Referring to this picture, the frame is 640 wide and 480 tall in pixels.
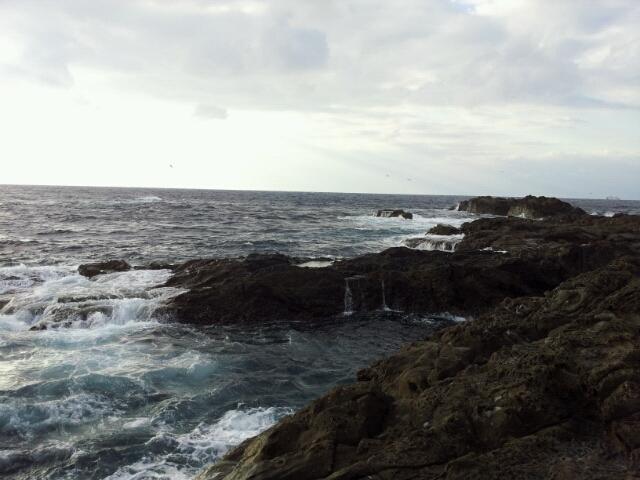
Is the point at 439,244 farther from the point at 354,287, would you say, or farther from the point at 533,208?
the point at 533,208

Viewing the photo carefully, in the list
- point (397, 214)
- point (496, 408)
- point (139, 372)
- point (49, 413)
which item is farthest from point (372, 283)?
point (397, 214)

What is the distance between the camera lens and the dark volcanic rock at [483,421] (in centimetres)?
A: 504

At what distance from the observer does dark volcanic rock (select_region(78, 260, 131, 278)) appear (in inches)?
857

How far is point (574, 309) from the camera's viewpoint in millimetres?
9242

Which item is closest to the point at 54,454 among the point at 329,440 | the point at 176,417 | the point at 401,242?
the point at 176,417

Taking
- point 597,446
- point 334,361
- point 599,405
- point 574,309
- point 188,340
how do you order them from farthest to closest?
point 188,340 < point 334,361 < point 574,309 < point 599,405 < point 597,446

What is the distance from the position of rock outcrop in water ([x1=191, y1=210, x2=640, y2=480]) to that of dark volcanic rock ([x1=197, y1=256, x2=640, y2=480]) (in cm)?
1

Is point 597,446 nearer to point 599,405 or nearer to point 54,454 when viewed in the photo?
point 599,405

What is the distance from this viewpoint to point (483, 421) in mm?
5660

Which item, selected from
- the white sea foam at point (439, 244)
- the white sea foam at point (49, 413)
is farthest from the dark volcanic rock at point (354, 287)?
the white sea foam at point (439, 244)

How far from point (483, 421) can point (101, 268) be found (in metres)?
20.4

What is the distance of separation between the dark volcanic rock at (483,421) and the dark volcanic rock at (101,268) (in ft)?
55.2

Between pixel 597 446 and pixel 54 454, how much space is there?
8322mm

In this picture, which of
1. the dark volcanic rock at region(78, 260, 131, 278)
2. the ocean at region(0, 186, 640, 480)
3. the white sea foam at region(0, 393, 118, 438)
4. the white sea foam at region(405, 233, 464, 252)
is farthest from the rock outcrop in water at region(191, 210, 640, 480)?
the white sea foam at region(405, 233, 464, 252)
